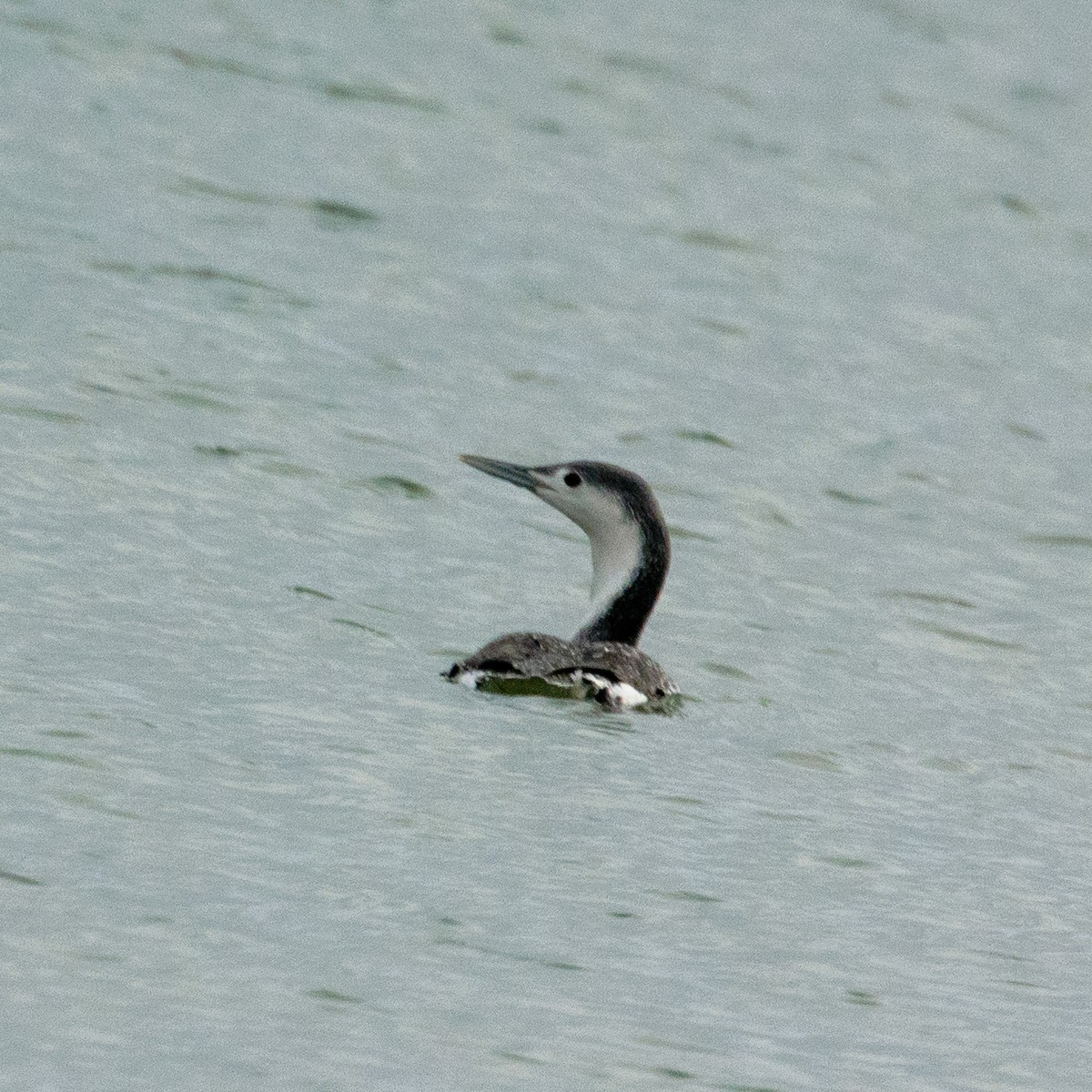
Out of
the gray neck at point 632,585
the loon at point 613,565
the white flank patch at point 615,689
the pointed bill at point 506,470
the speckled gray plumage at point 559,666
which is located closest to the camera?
the speckled gray plumage at point 559,666

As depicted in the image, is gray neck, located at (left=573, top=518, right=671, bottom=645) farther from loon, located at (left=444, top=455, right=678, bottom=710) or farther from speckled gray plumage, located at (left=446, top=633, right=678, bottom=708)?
speckled gray plumage, located at (left=446, top=633, right=678, bottom=708)

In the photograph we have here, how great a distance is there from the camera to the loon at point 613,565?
11.7 m

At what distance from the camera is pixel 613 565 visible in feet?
42.6

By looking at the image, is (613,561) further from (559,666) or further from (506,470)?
(559,666)

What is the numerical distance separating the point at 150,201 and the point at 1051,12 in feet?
53.0

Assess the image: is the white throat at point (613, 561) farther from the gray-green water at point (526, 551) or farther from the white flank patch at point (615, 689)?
the white flank patch at point (615, 689)

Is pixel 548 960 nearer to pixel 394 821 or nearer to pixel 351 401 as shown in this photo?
pixel 394 821

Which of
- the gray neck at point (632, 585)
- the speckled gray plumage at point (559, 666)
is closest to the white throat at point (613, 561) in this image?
the gray neck at point (632, 585)

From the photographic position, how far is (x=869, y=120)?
1093 inches

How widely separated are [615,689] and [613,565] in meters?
1.45

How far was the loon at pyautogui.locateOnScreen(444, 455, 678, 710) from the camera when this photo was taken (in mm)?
11719

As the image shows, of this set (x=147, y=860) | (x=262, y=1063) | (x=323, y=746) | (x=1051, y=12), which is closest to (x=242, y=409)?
(x=323, y=746)

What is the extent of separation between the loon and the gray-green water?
223mm

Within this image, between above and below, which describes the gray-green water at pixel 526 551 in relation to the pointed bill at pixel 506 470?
below
